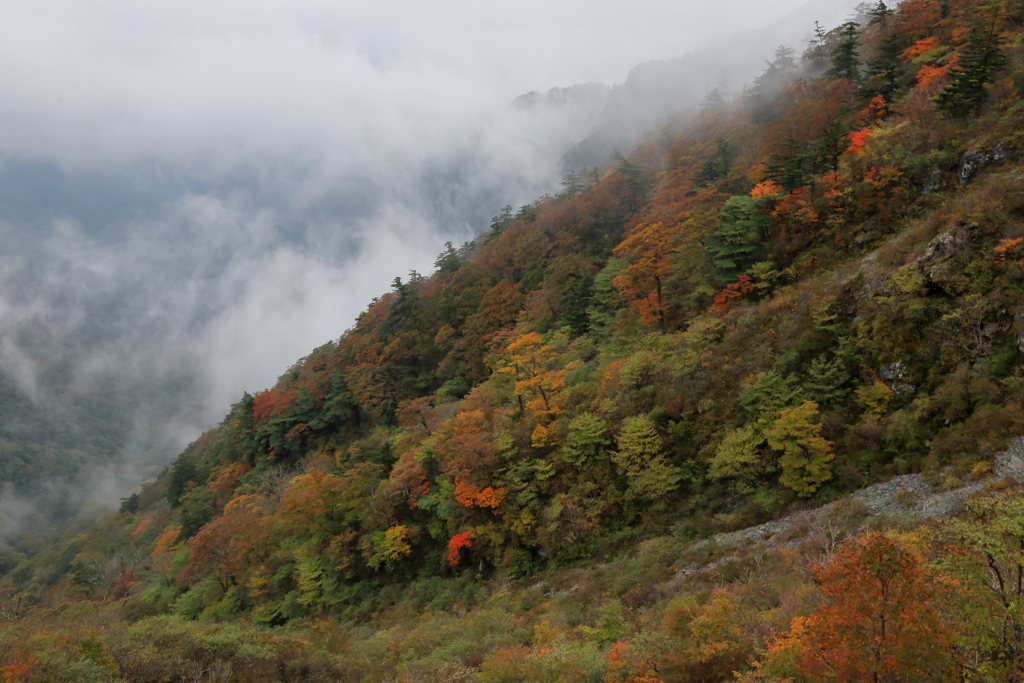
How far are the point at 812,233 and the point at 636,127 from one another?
79068 millimetres

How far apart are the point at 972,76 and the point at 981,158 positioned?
6.61m

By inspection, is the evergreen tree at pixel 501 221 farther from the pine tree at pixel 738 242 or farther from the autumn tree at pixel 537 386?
the autumn tree at pixel 537 386

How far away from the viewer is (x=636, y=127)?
9288 centimetres

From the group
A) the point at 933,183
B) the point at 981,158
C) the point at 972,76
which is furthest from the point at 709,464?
the point at 972,76

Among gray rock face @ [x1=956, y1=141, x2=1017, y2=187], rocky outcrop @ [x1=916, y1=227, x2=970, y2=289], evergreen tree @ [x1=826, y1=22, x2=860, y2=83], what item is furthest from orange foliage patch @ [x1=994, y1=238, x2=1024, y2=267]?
evergreen tree @ [x1=826, y1=22, x2=860, y2=83]

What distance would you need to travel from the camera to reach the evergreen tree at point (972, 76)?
22.5 m

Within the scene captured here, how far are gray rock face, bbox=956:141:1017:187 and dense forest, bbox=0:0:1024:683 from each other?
0.14m

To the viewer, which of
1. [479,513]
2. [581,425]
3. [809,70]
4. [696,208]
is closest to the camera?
[581,425]

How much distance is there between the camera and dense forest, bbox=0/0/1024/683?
9.06 metres

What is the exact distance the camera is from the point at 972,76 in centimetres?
2259

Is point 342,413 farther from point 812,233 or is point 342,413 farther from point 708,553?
point 812,233

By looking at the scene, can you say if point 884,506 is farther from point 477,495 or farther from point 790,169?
point 790,169

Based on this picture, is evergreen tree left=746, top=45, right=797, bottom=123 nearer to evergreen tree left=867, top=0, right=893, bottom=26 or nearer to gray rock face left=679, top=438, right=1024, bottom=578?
evergreen tree left=867, top=0, right=893, bottom=26

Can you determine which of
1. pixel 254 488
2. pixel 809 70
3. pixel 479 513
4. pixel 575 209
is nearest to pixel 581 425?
pixel 479 513
